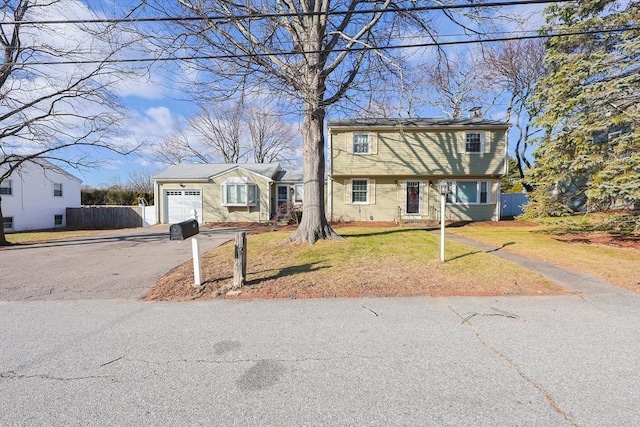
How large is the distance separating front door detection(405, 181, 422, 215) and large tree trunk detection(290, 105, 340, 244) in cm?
945

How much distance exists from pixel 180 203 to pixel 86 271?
14250 millimetres

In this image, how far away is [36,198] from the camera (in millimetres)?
20578

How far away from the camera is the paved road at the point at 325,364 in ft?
7.04

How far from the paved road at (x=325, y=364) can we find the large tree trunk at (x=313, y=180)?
490 cm

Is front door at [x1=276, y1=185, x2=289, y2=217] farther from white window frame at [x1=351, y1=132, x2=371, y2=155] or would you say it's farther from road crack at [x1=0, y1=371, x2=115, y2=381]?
road crack at [x1=0, y1=371, x2=115, y2=381]

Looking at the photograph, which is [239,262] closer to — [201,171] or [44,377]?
A: [44,377]

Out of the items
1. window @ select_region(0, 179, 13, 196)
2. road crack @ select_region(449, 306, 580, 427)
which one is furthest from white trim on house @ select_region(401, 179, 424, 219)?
window @ select_region(0, 179, 13, 196)

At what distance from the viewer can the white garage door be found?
20.0 metres

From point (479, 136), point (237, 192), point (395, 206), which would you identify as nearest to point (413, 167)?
point (395, 206)

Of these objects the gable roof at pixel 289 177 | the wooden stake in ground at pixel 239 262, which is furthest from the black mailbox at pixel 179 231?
the gable roof at pixel 289 177

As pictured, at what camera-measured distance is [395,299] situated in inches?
181

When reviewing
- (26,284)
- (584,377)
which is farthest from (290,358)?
(26,284)

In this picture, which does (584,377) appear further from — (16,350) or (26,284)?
(26,284)

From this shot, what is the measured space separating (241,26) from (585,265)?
34.8 ft
